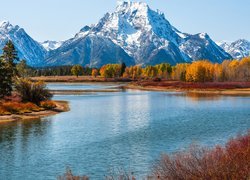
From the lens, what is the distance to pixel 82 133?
5281 centimetres

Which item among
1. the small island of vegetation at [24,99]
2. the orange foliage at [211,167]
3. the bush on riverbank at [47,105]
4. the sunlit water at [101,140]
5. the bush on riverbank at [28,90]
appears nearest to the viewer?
the orange foliage at [211,167]

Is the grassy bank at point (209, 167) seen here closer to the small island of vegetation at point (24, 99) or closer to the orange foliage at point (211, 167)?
the orange foliage at point (211, 167)

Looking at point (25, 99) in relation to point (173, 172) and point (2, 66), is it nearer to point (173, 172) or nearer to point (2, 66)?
point (2, 66)

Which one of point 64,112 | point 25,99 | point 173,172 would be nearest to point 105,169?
point 173,172

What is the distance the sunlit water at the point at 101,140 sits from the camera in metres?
34.0

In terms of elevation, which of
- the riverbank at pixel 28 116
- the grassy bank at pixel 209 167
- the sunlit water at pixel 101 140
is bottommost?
the sunlit water at pixel 101 140

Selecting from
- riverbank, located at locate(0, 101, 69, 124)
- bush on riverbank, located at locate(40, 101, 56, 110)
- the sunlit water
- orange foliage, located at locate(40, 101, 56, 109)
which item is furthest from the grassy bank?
orange foliage, located at locate(40, 101, 56, 109)

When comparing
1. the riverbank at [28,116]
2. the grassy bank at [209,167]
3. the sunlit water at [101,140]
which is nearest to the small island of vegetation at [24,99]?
the riverbank at [28,116]

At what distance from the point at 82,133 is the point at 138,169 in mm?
21479

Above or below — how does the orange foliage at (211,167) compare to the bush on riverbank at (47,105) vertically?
above

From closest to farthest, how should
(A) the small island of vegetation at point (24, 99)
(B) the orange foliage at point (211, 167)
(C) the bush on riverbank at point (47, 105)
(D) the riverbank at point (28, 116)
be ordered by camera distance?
(B) the orange foliage at point (211, 167) → (D) the riverbank at point (28, 116) → (A) the small island of vegetation at point (24, 99) → (C) the bush on riverbank at point (47, 105)

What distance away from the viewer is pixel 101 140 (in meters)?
47.0

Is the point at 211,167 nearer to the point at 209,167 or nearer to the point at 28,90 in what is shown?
the point at 209,167

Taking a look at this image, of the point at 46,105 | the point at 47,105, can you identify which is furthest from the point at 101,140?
the point at 47,105
